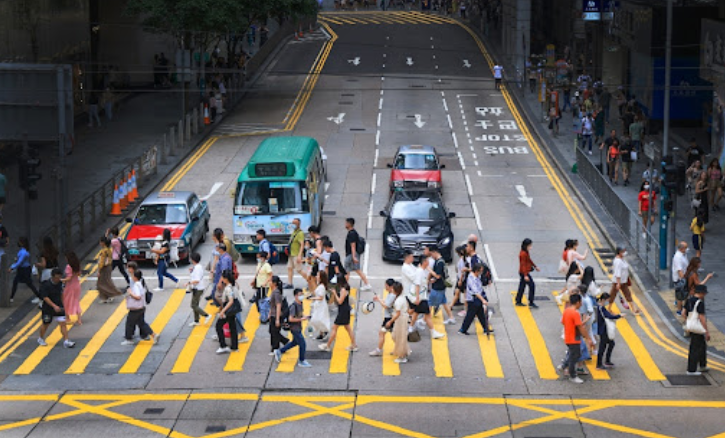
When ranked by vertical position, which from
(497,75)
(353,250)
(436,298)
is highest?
(497,75)

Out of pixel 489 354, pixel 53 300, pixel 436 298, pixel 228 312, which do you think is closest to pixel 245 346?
pixel 228 312

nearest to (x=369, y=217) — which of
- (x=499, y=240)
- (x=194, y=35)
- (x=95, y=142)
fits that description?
(x=499, y=240)

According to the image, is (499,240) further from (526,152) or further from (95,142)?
(95,142)

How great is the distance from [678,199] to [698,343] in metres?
17.2

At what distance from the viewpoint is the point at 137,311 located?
78.2 ft

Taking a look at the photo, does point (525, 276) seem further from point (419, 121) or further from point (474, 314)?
point (419, 121)

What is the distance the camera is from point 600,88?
5559cm

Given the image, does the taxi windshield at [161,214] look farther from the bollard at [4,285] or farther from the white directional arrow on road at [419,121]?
the white directional arrow on road at [419,121]

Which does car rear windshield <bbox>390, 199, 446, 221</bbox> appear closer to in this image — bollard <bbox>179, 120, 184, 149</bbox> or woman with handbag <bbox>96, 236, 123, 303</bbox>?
woman with handbag <bbox>96, 236, 123, 303</bbox>

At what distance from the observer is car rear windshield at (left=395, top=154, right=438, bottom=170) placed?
127 ft

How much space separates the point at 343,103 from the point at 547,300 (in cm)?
3177

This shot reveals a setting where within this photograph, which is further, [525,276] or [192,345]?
[525,276]

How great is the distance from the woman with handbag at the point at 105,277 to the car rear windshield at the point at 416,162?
13.4 metres

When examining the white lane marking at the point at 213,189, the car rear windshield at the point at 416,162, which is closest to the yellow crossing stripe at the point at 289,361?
the white lane marking at the point at 213,189
